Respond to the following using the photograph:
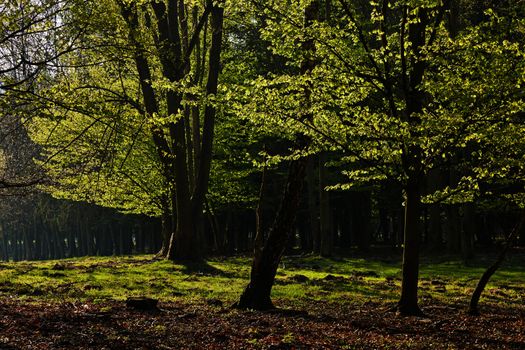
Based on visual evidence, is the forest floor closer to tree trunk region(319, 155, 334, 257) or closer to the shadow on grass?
the shadow on grass

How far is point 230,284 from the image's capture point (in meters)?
→ 21.6

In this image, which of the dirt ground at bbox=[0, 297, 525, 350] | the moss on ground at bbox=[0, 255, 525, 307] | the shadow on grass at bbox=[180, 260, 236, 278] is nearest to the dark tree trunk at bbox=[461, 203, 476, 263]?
the moss on ground at bbox=[0, 255, 525, 307]

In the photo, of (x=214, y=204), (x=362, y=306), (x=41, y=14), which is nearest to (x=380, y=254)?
(x=214, y=204)

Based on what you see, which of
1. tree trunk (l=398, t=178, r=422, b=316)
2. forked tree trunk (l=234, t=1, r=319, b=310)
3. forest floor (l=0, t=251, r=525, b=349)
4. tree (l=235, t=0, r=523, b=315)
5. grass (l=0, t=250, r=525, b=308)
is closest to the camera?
forest floor (l=0, t=251, r=525, b=349)

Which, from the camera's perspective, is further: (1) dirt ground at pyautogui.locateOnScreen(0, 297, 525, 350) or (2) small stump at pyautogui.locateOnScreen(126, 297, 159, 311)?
(2) small stump at pyautogui.locateOnScreen(126, 297, 159, 311)

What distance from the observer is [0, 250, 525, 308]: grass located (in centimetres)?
1795

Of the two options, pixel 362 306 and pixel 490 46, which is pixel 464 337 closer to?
pixel 362 306

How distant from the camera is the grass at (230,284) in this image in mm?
17953

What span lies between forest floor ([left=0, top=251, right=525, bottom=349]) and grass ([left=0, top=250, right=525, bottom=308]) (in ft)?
0.15

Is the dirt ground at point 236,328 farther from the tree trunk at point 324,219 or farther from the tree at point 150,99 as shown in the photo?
the tree trunk at point 324,219

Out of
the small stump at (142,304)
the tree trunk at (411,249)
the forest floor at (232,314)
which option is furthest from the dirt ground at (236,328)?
the tree trunk at (411,249)

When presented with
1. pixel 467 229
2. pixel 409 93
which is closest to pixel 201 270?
pixel 467 229

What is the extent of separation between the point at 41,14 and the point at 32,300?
7928 millimetres

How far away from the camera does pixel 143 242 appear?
7088 cm
